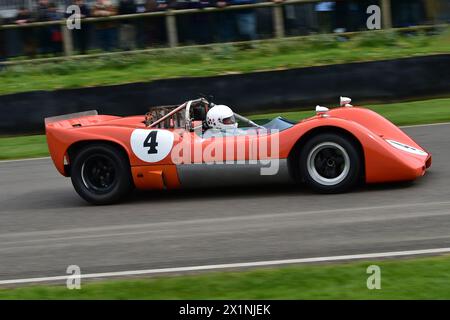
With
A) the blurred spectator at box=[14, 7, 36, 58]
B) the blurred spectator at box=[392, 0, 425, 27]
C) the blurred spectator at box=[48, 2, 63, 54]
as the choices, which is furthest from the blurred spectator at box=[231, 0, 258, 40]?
Answer: the blurred spectator at box=[14, 7, 36, 58]

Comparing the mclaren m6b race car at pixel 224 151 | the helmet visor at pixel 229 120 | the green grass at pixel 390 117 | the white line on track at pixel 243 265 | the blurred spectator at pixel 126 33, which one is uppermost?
the blurred spectator at pixel 126 33

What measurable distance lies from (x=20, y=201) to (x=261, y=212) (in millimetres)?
3146

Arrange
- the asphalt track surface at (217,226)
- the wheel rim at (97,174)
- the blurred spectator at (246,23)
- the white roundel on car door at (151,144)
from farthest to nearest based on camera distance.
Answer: the blurred spectator at (246,23)
the wheel rim at (97,174)
the white roundel on car door at (151,144)
the asphalt track surface at (217,226)

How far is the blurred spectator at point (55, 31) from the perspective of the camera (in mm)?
17453

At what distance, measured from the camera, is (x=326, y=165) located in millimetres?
8422

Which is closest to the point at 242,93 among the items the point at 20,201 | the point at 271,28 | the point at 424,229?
the point at 271,28

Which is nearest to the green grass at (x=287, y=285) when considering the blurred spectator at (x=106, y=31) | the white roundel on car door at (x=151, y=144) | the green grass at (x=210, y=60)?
the white roundel on car door at (x=151, y=144)

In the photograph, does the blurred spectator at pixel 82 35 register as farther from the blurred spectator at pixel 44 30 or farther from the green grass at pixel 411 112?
the green grass at pixel 411 112

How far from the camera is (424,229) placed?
7117 millimetres

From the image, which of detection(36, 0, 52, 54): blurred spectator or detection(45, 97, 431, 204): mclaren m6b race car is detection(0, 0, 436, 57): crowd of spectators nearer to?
detection(36, 0, 52, 54): blurred spectator

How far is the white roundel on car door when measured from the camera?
8727mm

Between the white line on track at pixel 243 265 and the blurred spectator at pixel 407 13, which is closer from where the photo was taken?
the white line on track at pixel 243 265

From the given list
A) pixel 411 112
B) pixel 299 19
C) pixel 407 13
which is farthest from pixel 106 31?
pixel 411 112

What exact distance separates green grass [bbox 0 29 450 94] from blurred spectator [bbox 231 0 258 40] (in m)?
0.28
